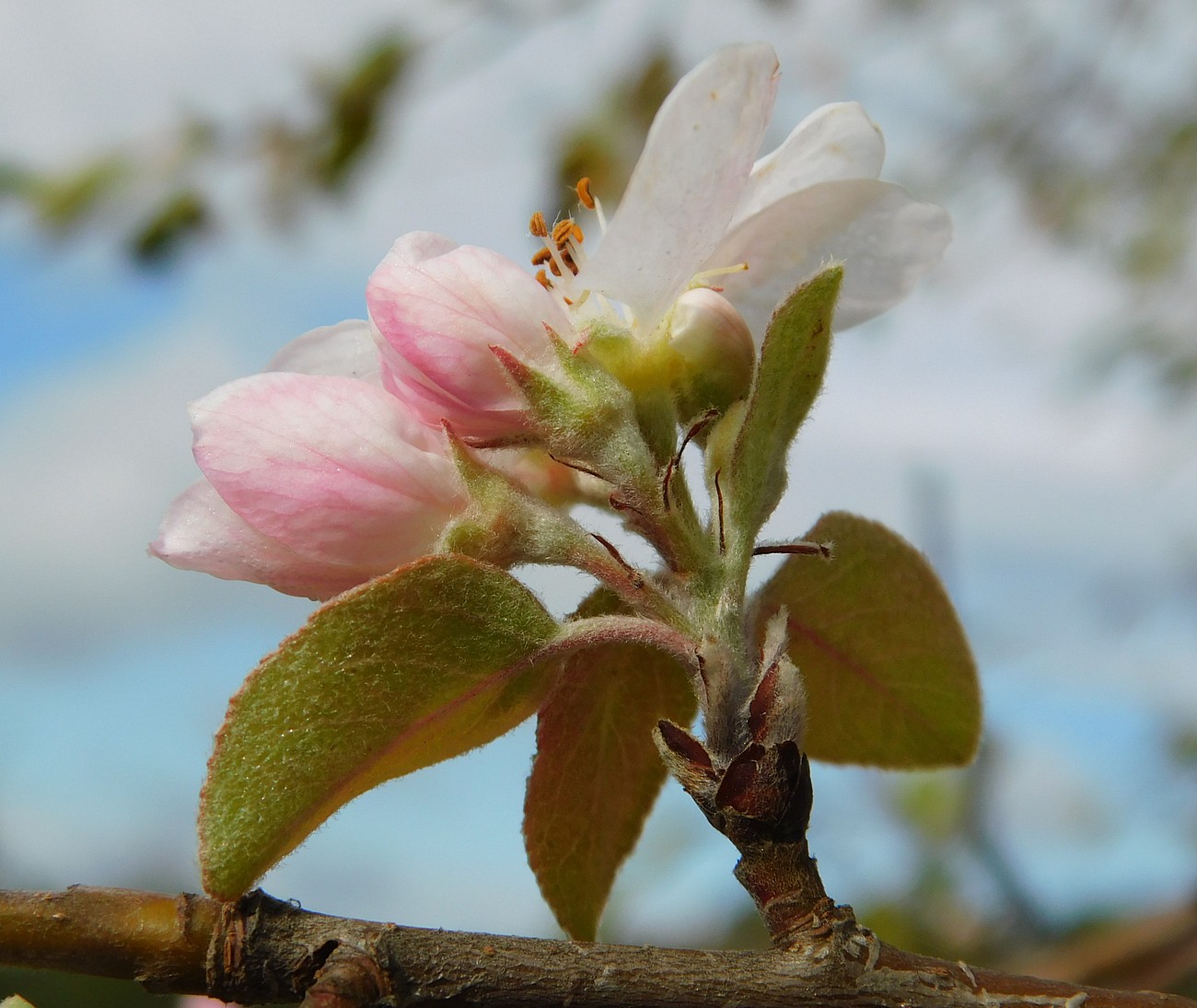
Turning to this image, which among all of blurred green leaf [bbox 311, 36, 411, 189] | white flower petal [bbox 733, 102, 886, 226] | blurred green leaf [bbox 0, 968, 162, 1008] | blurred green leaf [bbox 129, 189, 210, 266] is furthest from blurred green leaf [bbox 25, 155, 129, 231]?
blurred green leaf [bbox 0, 968, 162, 1008]

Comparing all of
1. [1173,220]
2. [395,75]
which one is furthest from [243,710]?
[1173,220]

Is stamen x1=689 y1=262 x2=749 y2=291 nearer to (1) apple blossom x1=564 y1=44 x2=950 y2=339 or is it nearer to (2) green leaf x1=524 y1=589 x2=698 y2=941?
(1) apple blossom x1=564 y1=44 x2=950 y2=339

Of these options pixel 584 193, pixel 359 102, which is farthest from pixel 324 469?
pixel 359 102

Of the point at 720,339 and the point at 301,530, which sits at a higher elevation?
the point at 720,339

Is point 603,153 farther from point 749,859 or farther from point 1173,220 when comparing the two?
point 749,859

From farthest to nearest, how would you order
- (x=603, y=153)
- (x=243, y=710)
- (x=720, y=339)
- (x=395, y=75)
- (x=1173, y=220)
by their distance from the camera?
(x=1173, y=220) < (x=603, y=153) < (x=395, y=75) < (x=720, y=339) < (x=243, y=710)

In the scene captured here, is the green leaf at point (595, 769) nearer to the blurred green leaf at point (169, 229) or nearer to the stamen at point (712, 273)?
the stamen at point (712, 273)
